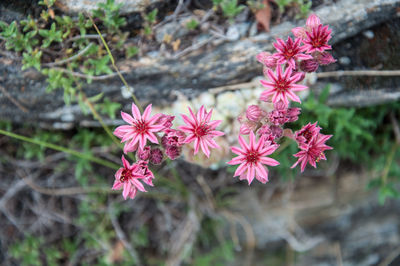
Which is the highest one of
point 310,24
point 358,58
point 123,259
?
point 358,58

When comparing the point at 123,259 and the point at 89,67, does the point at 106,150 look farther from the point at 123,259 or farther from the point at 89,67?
the point at 123,259

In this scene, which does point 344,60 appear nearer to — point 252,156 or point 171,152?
point 252,156

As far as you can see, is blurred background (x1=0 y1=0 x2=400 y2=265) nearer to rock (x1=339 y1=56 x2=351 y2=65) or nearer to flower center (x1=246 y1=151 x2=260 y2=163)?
rock (x1=339 y1=56 x2=351 y2=65)

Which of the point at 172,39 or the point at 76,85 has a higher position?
the point at 172,39

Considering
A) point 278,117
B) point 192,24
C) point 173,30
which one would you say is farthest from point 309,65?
point 173,30

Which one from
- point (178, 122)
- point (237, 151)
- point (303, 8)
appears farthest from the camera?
point (178, 122)

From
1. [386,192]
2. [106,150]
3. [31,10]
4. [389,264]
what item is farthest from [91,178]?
[389,264]
